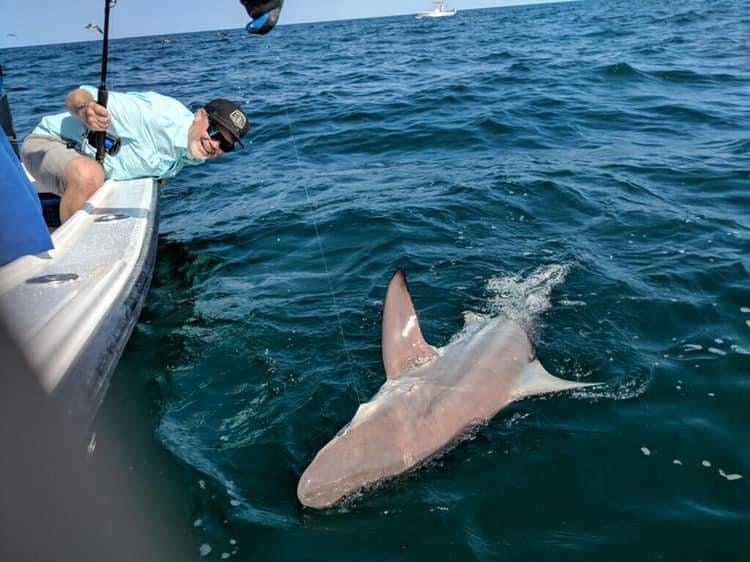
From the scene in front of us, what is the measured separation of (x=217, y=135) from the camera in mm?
6055

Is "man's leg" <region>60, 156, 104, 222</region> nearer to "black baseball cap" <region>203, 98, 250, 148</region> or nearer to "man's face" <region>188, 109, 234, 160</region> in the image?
"man's face" <region>188, 109, 234, 160</region>

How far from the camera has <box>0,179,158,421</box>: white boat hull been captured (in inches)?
144

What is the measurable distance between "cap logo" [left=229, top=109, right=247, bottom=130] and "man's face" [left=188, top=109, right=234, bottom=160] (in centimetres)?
12

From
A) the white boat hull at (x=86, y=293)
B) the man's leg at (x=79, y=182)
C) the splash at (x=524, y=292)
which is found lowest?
the splash at (x=524, y=292)

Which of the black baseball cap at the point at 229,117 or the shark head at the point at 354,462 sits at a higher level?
the black baseball cap at the point at 229,117

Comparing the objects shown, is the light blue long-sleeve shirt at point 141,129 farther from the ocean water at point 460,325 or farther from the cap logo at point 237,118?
the ocean water at point 460,325

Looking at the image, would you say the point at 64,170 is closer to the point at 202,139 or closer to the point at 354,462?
the point at 202,139

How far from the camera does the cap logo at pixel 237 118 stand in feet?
19.4

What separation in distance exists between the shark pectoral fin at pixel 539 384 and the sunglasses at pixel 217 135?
360cm

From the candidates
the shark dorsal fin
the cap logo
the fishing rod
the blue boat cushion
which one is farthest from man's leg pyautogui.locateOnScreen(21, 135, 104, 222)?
the shark dorsal fin

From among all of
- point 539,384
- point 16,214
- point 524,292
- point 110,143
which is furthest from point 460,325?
point 110,143

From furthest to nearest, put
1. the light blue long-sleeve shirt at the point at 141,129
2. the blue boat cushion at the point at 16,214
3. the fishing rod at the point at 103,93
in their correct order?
the light blue long-sleeve shirt at the point at 141,129 < the fishing rod at the point at 103,93 < the blue boat cushion at the point at 16,214

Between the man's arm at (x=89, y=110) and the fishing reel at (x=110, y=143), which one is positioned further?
the fishing reel at (x=110, y=143)

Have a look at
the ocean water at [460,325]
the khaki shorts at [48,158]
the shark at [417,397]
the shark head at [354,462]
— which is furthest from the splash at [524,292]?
the khaki shorts at [48,158]
